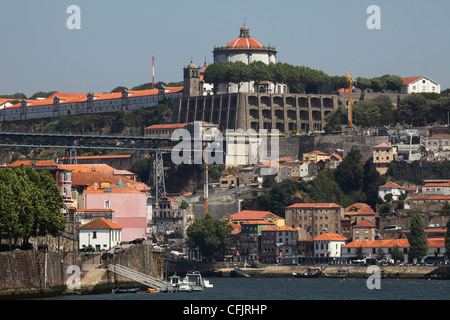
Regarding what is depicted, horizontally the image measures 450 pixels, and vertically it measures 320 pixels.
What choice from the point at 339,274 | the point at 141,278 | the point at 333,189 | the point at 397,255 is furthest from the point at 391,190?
the point at 141,278

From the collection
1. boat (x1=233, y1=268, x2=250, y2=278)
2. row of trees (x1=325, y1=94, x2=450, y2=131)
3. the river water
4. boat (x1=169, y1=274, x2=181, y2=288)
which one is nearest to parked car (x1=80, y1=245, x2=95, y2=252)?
the river water

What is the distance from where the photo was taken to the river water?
9197 centimetres

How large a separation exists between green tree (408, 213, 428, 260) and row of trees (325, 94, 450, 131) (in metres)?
38.6

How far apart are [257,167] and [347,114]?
18089 millimetres

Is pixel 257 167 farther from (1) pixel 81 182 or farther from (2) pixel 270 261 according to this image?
(1) pixel 81 182

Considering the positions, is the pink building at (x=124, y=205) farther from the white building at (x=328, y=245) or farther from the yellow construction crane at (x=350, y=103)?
the yellow construction crane at (x=350, y=103)

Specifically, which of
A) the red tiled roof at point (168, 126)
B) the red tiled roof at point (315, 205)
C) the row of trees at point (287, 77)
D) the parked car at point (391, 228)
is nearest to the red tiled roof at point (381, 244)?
the parked car at point (391, 228)

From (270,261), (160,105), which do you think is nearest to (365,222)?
(270,261)

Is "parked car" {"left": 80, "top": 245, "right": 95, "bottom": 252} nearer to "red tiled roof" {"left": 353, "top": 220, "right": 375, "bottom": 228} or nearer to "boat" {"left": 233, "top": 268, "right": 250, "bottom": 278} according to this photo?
"boat" {"left": 233, "top": 268, "right": 250, "bottom": 278}

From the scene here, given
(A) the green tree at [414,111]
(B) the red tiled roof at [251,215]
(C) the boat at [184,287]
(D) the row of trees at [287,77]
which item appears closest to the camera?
(C) the boat at [184,287]

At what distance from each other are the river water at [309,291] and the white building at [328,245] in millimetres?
12126

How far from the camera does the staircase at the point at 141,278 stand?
90.4m
